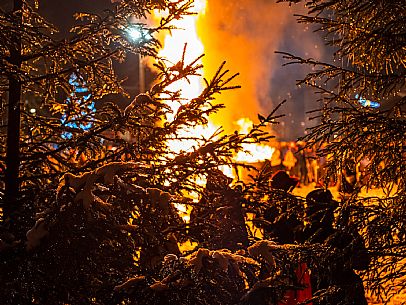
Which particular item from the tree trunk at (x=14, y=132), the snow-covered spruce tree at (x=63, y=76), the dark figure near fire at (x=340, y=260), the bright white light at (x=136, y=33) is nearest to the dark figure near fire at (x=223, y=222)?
the dark figure near fire at (x=340, y=260)

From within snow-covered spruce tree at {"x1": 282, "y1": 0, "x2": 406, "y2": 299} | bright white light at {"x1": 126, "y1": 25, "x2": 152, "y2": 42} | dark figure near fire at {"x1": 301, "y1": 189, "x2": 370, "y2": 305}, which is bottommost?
dark figure near fire at {"x1": 301, "y1": 189, "x2": 370, "y2": 305}

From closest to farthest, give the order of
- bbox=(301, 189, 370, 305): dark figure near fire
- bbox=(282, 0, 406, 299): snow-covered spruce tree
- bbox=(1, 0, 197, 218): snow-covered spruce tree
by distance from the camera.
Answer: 1. bbox=(1, 0, 197, 218): snow-covered spruce tree
2. bbox=(282, 0, 406, 299): snow-covered spruce tree
3. bbox=(301, 189, 370, 305): dark figure near fire

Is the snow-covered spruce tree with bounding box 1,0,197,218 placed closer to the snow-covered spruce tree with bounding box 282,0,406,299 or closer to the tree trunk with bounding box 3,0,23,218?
the tree trunk with bounding box 3,0,23,218

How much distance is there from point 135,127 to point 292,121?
324ft

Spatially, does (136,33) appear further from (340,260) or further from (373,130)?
(340,260)

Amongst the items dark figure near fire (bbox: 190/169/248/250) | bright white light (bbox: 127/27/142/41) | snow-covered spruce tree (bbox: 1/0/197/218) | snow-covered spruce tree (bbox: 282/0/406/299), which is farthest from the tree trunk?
snow-covered spruce tree (bbox: 282/0/406/299)

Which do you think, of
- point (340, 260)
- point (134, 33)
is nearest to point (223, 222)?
point (340, 260)

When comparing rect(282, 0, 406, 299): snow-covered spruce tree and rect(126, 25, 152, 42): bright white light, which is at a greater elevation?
rect(126, 25, 152, 42): bright white light

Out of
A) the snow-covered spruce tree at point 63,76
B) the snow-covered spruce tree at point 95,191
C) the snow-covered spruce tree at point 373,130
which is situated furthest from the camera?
the snow-covered spruce tree at point 373,130

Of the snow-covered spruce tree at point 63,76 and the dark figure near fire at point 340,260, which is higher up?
the snow-covered spruce tree at point 63,76

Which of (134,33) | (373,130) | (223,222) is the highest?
(134,33)

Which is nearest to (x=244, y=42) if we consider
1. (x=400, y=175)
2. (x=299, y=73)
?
(x=299, y=73)

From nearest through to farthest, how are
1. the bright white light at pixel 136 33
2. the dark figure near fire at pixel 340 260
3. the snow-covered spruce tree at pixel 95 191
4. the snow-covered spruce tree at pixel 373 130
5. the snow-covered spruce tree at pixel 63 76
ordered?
the snow-covered spruce tree at pixel 95 191
the snow-covered spruce tree at pixel 63 76
the bright white light at pixel 136 33
the snow-covered spruce tree at pixel 373 130
the dark figure near fire at pixel 340 260

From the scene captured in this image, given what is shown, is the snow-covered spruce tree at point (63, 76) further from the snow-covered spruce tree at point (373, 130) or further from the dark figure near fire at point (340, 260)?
the dark figure near fire at point (340, 260)
